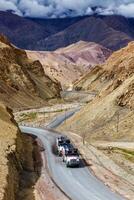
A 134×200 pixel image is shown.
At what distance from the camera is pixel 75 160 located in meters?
71.2

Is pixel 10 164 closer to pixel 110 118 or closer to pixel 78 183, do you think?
pixel 78 183

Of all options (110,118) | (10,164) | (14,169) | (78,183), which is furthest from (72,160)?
(110,118)

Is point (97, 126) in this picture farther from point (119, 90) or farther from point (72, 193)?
point (72, 193)

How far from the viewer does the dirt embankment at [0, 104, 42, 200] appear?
49.9 m

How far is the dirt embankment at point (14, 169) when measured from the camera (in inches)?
1966

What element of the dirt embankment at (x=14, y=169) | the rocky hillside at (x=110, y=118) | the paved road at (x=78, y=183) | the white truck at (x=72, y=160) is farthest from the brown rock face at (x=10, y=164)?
the rocky hillside at (x=110, y=118)

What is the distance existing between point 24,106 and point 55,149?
105322 millimetres

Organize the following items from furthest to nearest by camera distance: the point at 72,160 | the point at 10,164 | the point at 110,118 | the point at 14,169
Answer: the point at 110,118, the point at 72,160, the point at 14,169, the point at 10,164

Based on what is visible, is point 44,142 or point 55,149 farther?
point 44,142

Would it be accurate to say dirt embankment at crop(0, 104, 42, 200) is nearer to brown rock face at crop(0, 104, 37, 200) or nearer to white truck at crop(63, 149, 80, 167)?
brown rock face at crop(0, 104, 37, 200)

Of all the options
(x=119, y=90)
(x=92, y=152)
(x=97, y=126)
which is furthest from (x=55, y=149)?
(x=119, y=90)

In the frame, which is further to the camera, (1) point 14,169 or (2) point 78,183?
(2) point 78,183

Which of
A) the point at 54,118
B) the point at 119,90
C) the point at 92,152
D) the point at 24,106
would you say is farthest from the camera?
the point at 24,106

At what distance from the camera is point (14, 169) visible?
199 ft
